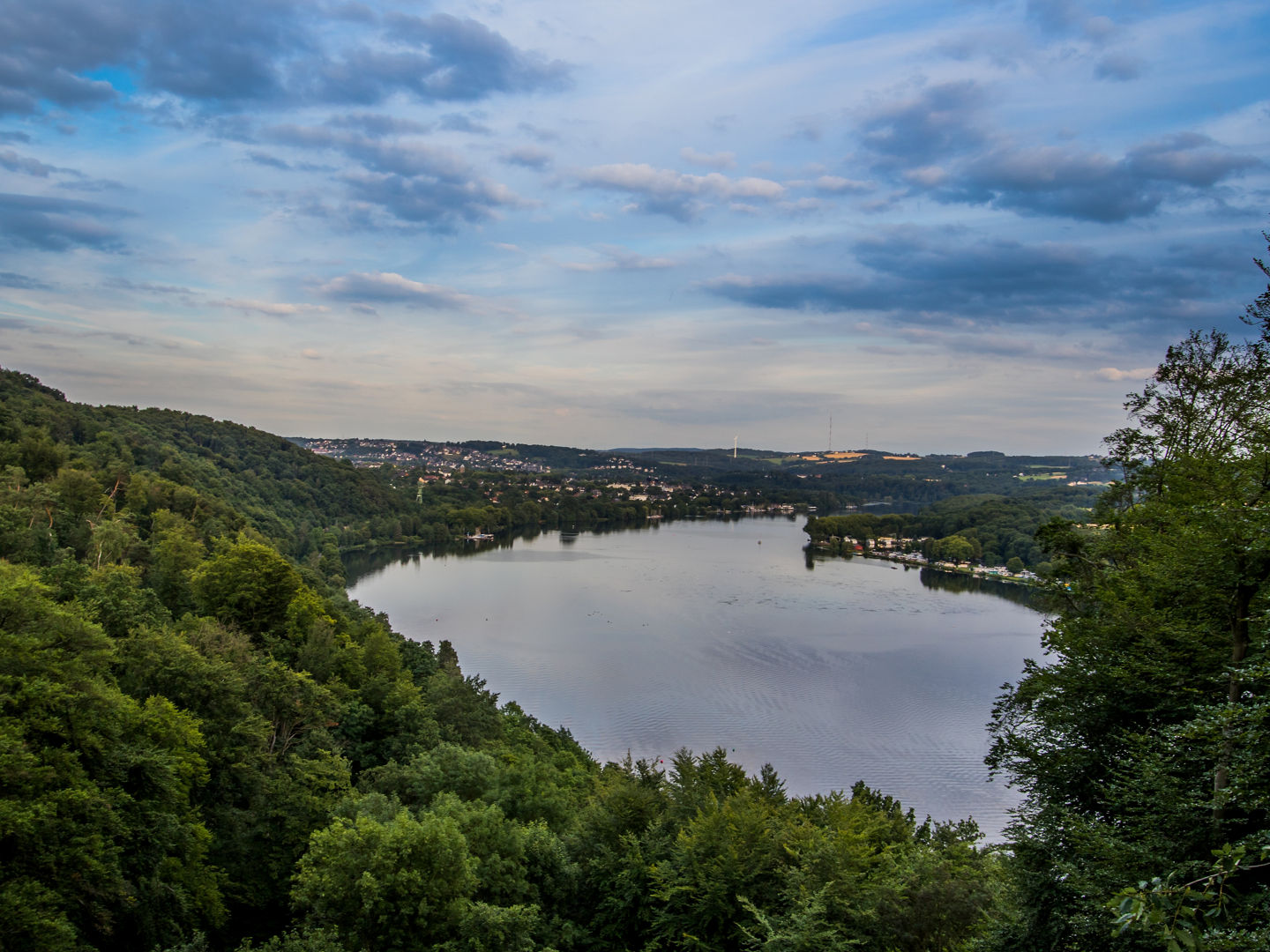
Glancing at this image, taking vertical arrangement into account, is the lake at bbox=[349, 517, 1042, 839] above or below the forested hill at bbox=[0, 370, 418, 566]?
below

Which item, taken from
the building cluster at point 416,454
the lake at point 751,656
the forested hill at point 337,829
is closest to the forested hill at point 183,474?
the forested hill at point 337,829

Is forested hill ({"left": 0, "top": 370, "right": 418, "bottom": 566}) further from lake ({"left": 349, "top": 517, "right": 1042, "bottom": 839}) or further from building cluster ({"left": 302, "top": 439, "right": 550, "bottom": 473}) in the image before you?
building cluster ({"left": 302, "top": 439, "right": 550, "bottom": 473})

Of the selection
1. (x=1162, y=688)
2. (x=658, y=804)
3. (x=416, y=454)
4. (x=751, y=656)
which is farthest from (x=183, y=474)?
(x=416, y=454)

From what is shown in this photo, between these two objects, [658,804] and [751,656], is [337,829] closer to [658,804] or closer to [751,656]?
[658,804]

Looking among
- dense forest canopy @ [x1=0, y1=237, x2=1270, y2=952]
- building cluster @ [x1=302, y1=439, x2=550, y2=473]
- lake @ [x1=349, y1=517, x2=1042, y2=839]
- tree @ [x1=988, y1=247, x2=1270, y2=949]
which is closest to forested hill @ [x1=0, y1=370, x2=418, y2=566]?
lake @ [x1=349, y1=517, x2=1042, y2=839]

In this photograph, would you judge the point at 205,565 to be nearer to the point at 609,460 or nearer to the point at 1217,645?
the point at 1217,645

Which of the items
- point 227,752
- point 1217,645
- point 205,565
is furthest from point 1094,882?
point 205,565

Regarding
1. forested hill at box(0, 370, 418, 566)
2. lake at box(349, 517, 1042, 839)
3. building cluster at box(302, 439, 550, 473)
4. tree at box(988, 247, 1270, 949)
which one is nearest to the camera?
tree at box(988, 247, 1270, 949)
